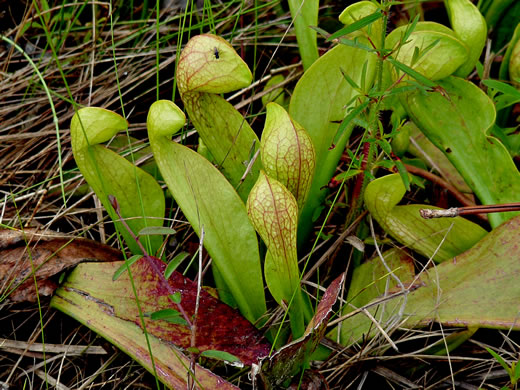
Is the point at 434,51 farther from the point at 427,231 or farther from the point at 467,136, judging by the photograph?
the point at 427,231

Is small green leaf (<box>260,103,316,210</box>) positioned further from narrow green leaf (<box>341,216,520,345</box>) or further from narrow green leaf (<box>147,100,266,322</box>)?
narrow green leaf (<box>341,216,520,345</box>)

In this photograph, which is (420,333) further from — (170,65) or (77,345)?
(170,65)

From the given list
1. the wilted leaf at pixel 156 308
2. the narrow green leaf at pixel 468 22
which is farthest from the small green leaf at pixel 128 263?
the narrow green leaf at pixel 468 22

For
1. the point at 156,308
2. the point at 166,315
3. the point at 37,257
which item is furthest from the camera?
the point at 37,257

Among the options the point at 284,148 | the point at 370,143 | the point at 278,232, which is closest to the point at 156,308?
the point at 278,232

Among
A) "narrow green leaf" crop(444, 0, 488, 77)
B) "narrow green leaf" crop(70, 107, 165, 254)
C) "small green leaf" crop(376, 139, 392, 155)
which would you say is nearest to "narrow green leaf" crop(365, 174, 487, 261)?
"small green leaf" crop(376, 139, 392, 155)

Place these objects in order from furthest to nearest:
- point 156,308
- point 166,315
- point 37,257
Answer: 1. point 37,257
2. point 156,308
3. point 166,315

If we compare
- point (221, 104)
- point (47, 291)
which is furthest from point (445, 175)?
point (47, 291)
